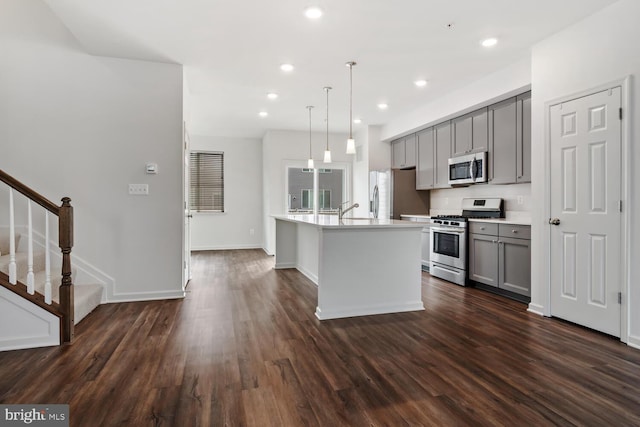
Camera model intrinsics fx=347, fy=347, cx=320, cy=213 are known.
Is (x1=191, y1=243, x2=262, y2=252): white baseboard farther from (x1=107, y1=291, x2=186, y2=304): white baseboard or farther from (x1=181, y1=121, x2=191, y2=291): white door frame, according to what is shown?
(x1=107, y1=291, x2=186, y2=304): white baseboard

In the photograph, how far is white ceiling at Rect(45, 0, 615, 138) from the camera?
273cm

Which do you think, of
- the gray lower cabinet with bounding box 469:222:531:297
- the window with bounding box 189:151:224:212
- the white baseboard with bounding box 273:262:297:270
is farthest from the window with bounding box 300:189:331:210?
the gray lower cabinet with bounding box 469:222:531:297

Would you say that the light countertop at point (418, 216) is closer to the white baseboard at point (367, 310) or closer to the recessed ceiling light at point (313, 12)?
the white baseboard at point (367, 310)

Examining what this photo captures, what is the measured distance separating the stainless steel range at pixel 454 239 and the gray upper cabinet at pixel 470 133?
2.43 ft

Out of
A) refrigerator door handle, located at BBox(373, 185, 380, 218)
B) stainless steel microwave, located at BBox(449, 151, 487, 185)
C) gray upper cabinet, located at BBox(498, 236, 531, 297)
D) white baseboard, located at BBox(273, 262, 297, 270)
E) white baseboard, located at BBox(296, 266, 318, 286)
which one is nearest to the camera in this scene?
gray upper cabinet, located at BBox(498, 236, 531, 297)

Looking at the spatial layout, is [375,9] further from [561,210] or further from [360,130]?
[360,130]

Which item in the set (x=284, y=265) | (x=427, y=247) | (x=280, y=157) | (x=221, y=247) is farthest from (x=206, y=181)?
(x=427, y=247)

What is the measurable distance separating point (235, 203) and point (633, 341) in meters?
6.86

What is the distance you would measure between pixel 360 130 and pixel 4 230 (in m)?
5.57

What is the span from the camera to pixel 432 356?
236 centimetres

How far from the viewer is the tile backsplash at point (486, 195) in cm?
422

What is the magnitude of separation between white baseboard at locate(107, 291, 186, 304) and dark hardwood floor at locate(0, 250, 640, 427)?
0.26m

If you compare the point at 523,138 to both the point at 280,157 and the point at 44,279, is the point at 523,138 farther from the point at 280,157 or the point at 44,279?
the point at 44,279

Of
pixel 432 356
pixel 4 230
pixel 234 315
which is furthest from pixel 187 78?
pixel 432 356
